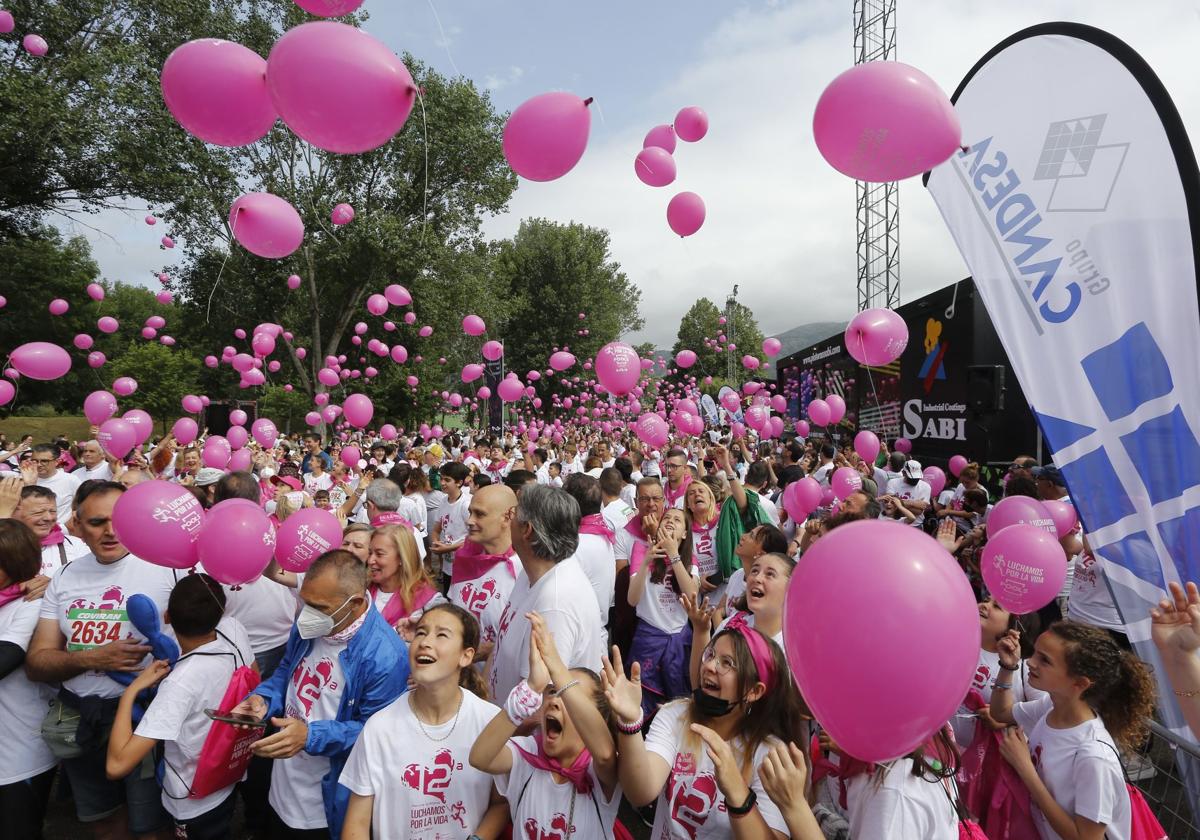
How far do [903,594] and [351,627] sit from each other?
6.27ft

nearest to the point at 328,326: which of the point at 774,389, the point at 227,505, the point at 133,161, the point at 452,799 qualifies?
the point at 133,161

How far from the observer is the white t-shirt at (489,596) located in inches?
121

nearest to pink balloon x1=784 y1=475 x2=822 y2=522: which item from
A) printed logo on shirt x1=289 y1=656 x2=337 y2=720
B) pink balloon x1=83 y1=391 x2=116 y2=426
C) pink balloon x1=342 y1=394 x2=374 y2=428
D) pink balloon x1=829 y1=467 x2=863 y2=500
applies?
pink balloon x1=829 y1=467 x2=863 y2=500

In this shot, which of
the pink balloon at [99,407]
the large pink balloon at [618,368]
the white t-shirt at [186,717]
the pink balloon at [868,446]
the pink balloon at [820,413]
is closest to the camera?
the white t-shirt at [186,717]

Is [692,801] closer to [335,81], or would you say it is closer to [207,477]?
[335,81]

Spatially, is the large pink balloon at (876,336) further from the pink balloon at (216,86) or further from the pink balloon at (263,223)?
the pink balloon at (216,86)

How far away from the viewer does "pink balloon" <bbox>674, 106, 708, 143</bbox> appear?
5.44 meters

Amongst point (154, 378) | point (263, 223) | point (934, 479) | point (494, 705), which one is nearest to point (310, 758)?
point (494, 705)

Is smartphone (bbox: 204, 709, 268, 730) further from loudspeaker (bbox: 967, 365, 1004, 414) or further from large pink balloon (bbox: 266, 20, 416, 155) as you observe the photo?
loudspeaker (bbox: 967, 365, 1004, 414)

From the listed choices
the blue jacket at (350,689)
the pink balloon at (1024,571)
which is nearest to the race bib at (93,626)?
the blue jacket at (350,689)

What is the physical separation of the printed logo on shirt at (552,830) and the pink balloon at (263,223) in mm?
3116

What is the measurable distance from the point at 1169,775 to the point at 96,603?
4.51 meters

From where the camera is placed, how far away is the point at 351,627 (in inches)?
94.6

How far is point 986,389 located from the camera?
7.45m
